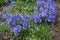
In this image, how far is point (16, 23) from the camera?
13.6 feet

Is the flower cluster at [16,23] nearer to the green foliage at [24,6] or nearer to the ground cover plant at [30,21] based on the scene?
the ground cover plant at [30,21]

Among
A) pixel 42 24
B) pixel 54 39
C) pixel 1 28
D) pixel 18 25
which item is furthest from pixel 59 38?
pixel 1 28

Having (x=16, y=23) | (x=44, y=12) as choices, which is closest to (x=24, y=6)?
(x=44, y=12)

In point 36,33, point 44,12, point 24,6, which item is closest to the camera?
point 36,33

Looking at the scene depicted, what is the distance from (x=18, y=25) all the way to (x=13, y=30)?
0.44 ft

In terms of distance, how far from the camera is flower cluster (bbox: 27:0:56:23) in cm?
439

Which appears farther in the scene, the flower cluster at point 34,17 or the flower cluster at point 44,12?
the flower cluster at point 44,12

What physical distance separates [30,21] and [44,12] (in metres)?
0.37

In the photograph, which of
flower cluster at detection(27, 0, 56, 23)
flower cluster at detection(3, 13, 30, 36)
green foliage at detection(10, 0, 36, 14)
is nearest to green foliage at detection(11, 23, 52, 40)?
flower cluster at detection(3, 13, 30, 36)

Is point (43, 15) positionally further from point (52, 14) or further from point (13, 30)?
point (13, 30)

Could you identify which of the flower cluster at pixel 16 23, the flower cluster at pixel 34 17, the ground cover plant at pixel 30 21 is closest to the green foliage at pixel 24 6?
the ground cover plant at pixel 30 21

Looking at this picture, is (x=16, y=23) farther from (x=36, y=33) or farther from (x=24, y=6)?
(x=24, y=6)

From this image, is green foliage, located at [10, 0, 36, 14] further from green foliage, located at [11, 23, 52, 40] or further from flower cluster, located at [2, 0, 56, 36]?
green foliage, located at [11, 23, 52, 40]

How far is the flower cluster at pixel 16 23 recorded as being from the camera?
403 centimetres
